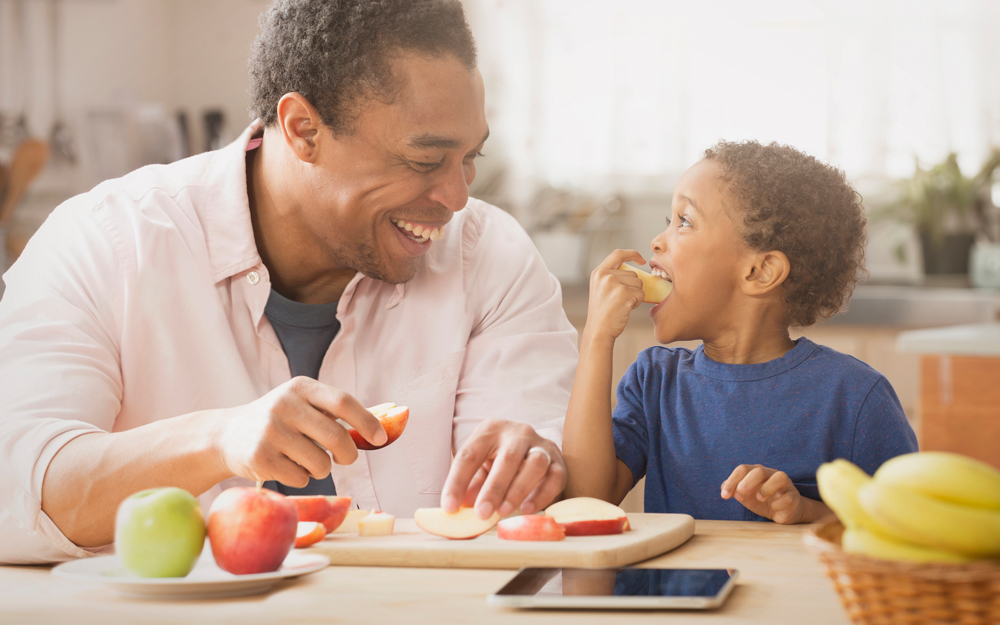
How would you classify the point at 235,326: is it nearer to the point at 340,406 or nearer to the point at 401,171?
the point at 401,171

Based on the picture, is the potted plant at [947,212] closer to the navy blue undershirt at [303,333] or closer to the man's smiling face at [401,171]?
the man's smiling face at [401,171]

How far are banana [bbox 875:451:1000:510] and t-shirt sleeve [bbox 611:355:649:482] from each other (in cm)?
78

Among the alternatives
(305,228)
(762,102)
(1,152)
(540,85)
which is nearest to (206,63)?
(1,152)

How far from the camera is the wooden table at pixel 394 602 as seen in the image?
0.70m

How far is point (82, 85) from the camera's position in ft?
11.7

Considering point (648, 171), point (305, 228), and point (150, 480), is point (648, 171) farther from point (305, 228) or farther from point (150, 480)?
point (150, 480)

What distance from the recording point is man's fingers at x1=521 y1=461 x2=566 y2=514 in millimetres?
1127

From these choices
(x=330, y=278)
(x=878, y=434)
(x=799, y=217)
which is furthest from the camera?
(x=330, y=278)

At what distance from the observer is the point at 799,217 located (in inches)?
54.4

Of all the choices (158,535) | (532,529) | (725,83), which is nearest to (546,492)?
Answer: (532,529)

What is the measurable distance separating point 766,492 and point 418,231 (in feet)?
2.23

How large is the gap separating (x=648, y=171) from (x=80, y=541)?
113 inches

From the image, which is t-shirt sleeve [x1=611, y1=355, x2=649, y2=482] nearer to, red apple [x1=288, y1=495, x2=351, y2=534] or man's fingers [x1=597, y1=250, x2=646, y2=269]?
man's fingers [x1=597, y1=250, x2=646, y2=269]

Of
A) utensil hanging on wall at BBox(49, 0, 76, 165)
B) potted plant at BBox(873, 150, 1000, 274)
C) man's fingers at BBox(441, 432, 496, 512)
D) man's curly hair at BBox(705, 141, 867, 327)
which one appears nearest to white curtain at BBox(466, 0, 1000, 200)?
potted plant at BBox(873, 150, 1000, 274)
